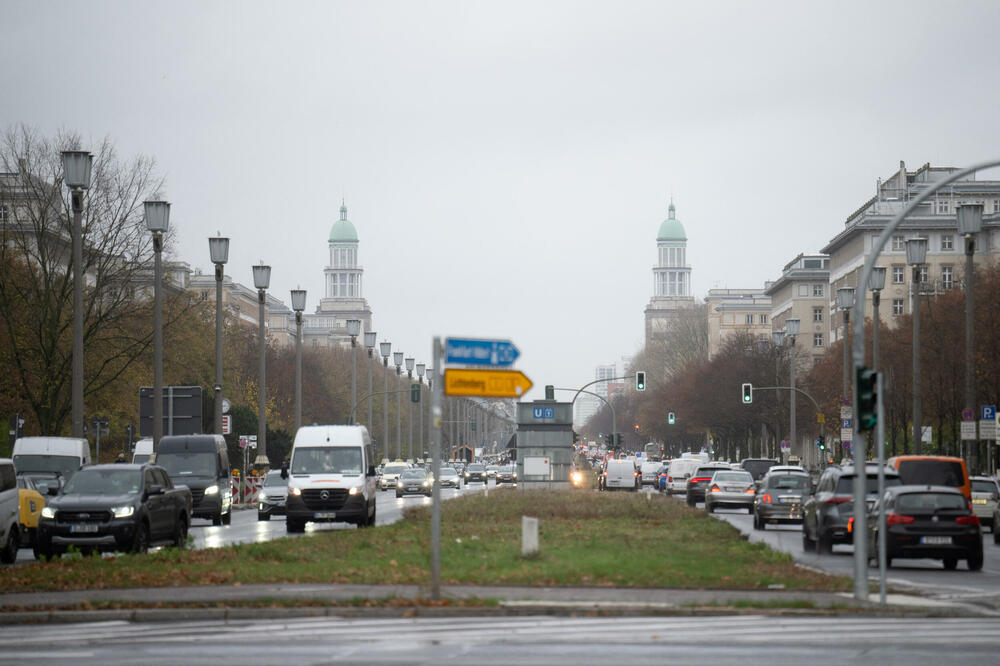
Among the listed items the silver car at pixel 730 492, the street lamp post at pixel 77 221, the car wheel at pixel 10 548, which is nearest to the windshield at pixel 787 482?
the silver car at pixel 730 492

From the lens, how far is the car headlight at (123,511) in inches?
1083

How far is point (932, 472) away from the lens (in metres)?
34.2

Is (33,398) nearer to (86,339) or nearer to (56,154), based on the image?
(86,339)

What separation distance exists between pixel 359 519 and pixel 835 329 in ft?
339

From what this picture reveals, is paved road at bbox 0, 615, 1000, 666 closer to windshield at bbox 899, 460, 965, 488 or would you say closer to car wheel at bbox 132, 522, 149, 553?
car wheel at bbox 132, 522, 149, 553

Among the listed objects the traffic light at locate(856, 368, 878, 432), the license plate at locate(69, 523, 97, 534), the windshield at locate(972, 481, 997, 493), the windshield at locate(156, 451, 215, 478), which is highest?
the traffic light at locate(856, 368, 878, 432)

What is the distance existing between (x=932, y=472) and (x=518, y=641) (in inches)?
841

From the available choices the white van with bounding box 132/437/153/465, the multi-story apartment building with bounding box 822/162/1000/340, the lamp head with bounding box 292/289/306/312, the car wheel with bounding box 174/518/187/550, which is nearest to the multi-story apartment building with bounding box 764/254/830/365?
the multi-story apartment building with bounding box 822/162/1000/340

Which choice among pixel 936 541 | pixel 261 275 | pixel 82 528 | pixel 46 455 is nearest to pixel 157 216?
pixel 46 455

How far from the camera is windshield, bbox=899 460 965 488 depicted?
3397cm

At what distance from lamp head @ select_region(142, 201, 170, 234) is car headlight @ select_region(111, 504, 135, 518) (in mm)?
18101

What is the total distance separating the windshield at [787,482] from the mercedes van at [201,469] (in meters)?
15.2

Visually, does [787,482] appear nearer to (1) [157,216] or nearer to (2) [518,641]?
(1) [157,216]

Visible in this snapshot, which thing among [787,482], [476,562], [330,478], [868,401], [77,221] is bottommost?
[476,562]
